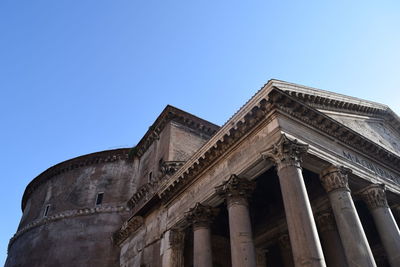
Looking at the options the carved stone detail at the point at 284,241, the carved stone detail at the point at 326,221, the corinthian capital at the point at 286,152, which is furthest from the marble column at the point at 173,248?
the corinthian capital at the point at 286,152

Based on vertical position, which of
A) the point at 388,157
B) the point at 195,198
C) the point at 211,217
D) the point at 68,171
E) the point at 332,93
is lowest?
the point at 211,217

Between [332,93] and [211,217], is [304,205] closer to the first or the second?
[211,217]

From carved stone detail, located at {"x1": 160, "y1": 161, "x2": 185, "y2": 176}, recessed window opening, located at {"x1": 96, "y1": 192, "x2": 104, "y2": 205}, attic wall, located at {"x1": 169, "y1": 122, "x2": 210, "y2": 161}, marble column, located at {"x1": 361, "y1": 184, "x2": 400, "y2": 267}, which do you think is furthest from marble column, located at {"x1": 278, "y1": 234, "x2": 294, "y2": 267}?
recessed window opening, located at {"x1": 96, "y1": 192, "x2": 104, "y2": 205}

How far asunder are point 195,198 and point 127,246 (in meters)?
5.34

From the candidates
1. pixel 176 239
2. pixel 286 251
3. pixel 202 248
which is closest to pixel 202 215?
pixel 202 248

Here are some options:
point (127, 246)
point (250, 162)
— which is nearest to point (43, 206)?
point (127, 246)

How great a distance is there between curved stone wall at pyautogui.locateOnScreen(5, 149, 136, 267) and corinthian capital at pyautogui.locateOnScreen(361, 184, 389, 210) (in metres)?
10.4

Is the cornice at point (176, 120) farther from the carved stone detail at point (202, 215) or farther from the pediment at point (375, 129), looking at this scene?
the pediment at point (375, 129)

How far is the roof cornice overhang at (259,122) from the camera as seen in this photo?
7556mm

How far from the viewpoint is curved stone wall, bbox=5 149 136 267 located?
47.2 feet

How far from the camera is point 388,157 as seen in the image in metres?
9.80

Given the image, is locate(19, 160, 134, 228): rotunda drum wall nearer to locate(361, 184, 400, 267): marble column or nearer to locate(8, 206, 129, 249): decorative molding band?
locate(8, 206, 129, 249): decorative molding band

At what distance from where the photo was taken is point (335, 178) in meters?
7.62

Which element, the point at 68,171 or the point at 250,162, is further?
the point at 68,171
